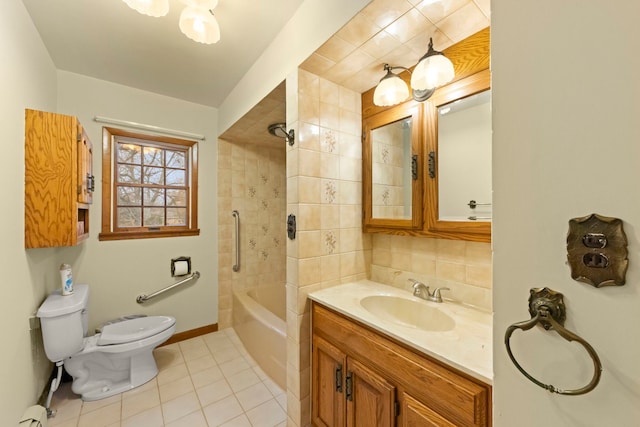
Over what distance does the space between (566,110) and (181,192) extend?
9.01 feet

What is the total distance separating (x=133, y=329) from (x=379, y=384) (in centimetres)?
203

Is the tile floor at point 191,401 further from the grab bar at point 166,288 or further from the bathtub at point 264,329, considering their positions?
the grab bar at point 166,288

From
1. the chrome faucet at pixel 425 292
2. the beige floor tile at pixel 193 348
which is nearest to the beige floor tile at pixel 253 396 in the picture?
the beige floor tile at pixel 193 348

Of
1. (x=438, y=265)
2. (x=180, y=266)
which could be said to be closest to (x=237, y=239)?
(x=180, y=266)

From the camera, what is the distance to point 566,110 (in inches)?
17.0

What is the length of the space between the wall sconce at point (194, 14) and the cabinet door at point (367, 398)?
1.73 meters

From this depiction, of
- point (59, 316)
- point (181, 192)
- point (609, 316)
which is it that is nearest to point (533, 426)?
point (609, 316)

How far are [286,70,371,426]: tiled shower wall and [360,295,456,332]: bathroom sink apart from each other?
0.26 metres

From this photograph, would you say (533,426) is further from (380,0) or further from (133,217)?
(133,217)

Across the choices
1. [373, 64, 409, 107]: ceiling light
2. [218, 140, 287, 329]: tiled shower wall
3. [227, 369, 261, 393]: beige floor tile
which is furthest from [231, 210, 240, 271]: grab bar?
[373, 64, 409, 107]: ceiling light

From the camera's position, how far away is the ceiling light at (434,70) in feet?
3.55

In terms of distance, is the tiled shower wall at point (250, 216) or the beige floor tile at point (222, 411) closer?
the beige floor tile at point (222, 411)

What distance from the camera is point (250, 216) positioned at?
283 cm

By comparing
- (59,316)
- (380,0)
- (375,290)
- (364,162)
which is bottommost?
(59,316)
